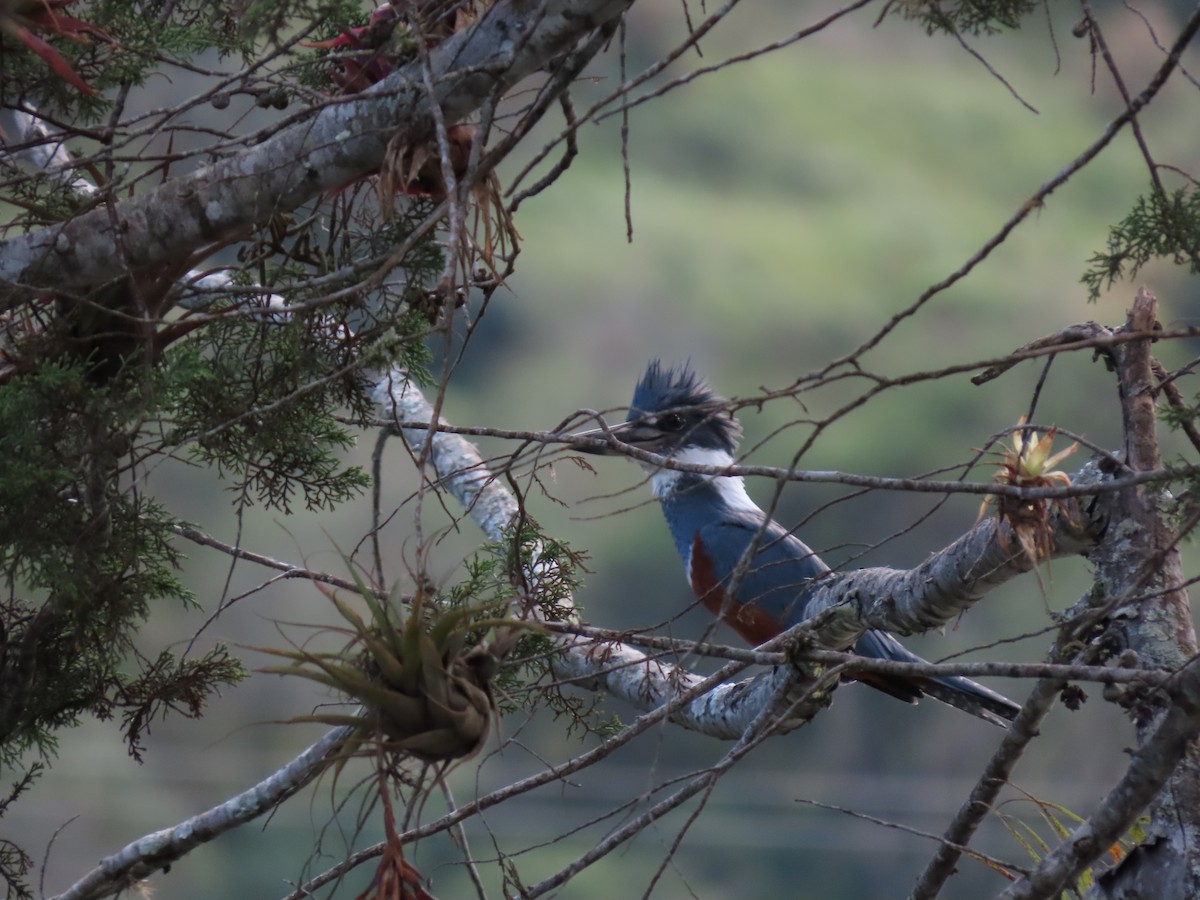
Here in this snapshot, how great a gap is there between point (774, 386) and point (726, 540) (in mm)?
10036

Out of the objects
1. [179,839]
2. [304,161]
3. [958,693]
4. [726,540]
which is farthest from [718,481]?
[304,161]

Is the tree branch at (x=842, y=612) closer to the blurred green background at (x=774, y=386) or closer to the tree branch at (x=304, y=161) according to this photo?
the tree branch at (x=304, y=161)

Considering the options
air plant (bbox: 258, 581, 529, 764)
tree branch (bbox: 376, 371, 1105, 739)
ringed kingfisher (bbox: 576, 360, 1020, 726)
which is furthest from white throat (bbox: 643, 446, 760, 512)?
air plant (bbox: 258, 581, 529, 764)

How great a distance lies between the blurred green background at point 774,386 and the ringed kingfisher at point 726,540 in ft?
4.75

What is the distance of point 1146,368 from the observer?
1485mm

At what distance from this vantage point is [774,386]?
42.9ft

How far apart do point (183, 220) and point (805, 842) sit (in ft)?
45.1

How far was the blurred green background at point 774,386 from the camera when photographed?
10664 mm

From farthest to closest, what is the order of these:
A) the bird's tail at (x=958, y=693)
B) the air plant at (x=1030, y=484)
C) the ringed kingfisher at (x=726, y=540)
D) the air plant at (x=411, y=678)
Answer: the ringed kingfisher at (x=726, y=540), the bird's tail at (x=958, y=693), the air plant at (x=1030, y=484), the air plant at (x=411, y=678)

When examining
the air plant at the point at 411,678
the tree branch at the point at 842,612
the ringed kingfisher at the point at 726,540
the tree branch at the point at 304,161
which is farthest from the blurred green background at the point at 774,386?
the air plant at the point at 411,678

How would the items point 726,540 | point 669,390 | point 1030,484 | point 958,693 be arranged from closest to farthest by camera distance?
point 1030,484
point 958,693
point 669,390
point 726,540

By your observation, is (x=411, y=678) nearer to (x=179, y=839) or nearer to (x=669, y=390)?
(x=179, y=839)

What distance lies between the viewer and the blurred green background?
10.7 meters

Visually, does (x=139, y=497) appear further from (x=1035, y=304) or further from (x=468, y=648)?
(x=1035, y=304)
